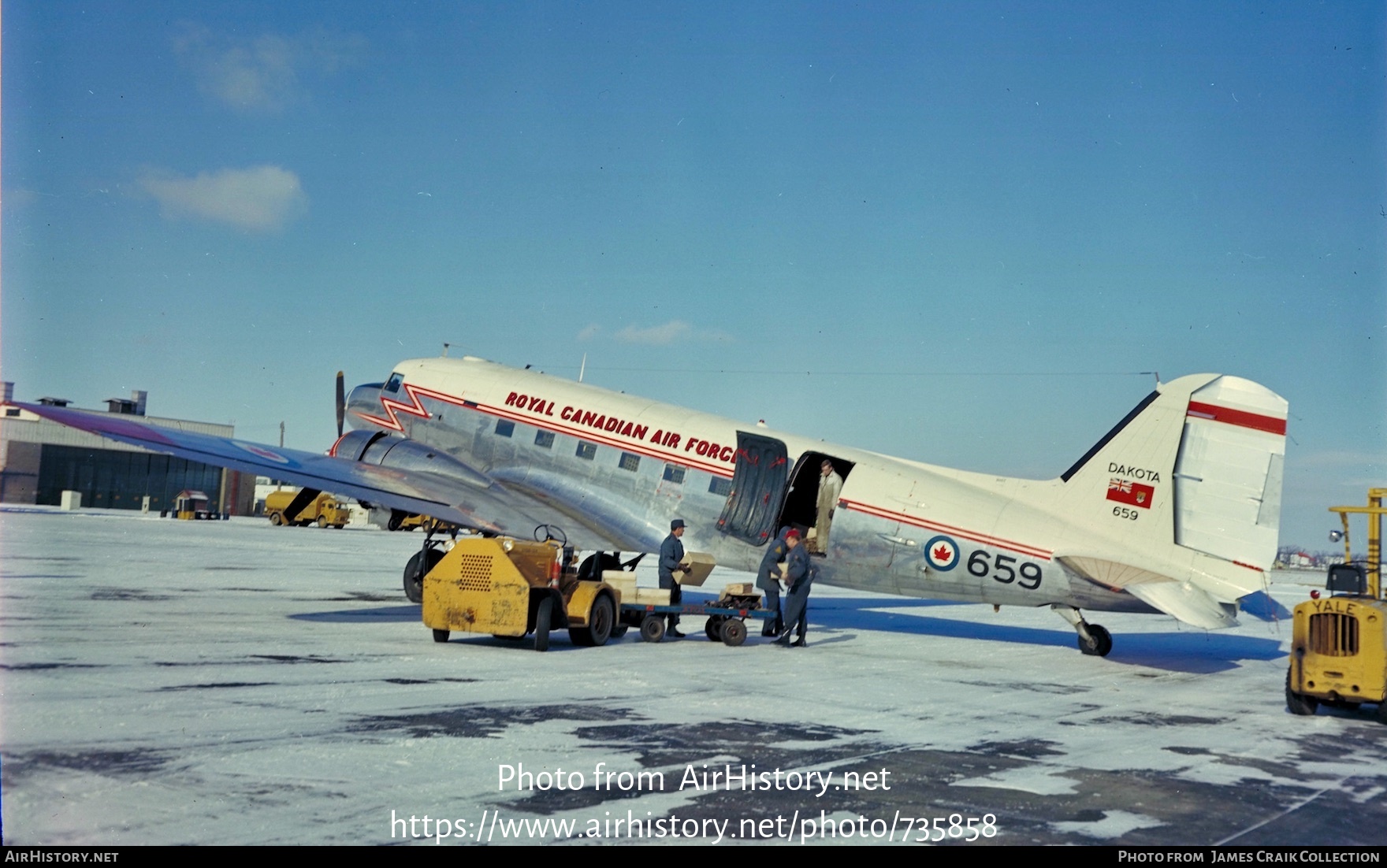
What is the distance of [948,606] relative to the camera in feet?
99.9

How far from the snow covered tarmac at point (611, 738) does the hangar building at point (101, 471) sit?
76.4 meters

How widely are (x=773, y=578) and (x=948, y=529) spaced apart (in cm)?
319

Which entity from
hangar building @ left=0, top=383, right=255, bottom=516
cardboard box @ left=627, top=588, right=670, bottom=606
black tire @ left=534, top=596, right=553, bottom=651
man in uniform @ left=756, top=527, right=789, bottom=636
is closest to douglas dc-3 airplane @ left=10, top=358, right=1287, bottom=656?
man in uniform @ left=756, top=527, right=789, bottom=636

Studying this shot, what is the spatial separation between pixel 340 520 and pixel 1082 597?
57.7 metres

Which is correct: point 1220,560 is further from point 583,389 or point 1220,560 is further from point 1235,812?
point 583,389

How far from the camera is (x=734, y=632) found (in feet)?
59.7

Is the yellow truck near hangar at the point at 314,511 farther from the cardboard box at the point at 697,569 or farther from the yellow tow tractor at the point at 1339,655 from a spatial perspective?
the yellow tow tractor at the point at 1339,655

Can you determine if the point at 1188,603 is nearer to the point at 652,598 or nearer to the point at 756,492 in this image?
the point at 756,492

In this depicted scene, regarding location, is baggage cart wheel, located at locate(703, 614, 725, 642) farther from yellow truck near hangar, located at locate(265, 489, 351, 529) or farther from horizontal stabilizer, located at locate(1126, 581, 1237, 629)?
yellow truck near hangar, located at locate(265, 489, 351, 529)

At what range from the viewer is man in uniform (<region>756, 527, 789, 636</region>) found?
18.7m

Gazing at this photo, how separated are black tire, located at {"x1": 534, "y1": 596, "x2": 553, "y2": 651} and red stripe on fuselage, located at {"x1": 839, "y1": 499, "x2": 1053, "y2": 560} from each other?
655 cm

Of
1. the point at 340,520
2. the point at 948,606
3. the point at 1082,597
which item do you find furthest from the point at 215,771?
the point at 340,520

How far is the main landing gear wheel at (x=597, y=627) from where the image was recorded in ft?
54.2

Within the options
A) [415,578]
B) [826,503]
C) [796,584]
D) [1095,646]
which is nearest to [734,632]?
[796,584]
